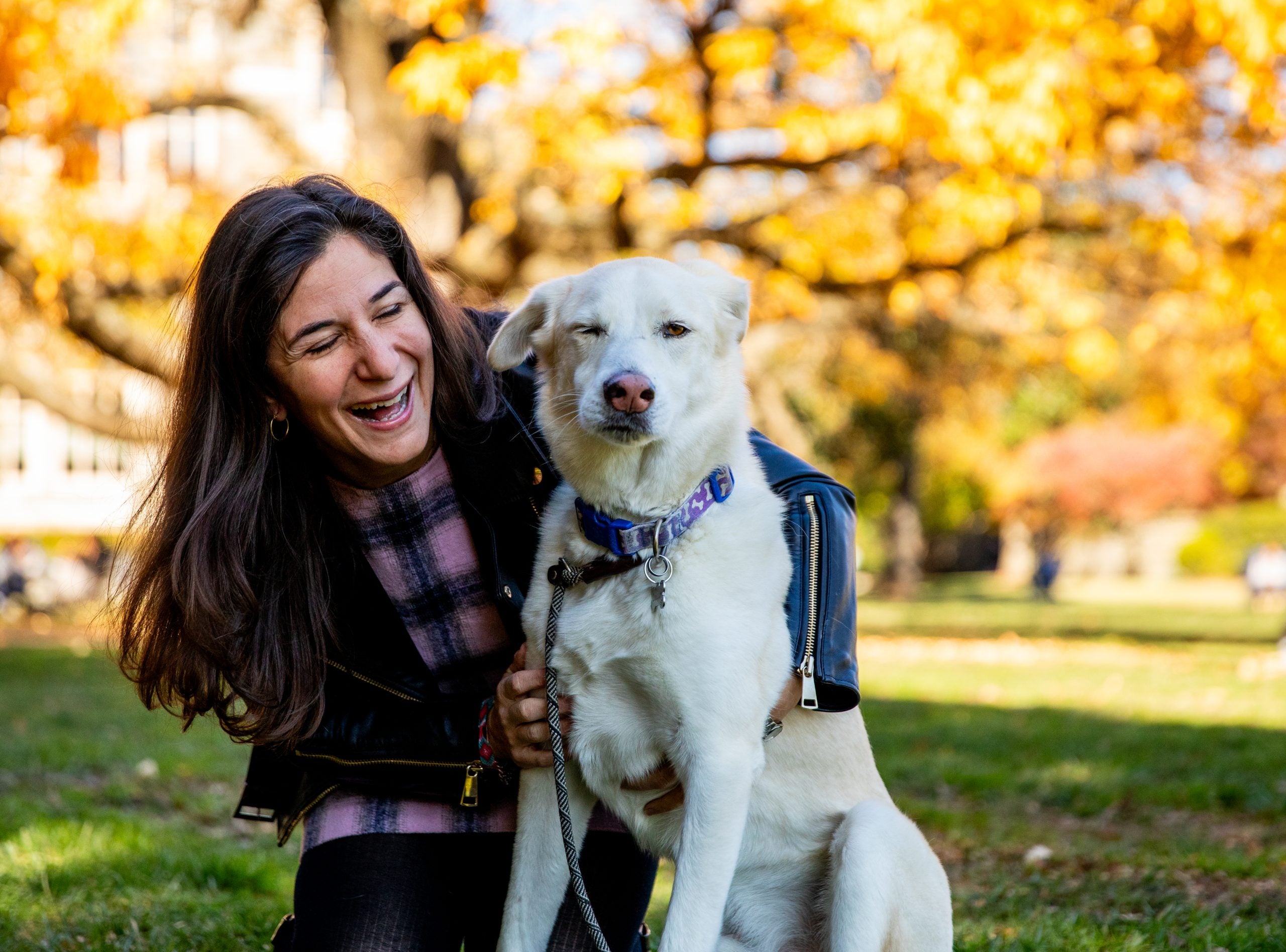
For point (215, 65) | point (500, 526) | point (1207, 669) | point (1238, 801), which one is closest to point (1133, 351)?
point (1207, 669)

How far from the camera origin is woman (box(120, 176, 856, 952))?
238 centimetres

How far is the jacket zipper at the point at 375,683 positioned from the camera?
101 inches

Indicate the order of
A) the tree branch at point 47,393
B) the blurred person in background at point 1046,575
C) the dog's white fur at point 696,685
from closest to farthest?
the dog's white fur at point 696,685
the tree branch at point 47,393
the blurred person in background at point 1046,575

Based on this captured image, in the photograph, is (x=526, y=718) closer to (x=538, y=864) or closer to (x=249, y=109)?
(x=538, y=864)

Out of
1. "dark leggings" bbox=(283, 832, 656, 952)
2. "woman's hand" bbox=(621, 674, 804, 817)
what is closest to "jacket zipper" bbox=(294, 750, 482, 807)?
"dark leggings" bbox=(283, 832, 656, 952)

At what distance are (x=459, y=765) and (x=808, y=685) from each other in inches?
31.6

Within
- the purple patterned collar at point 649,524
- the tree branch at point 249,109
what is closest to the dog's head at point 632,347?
the purple patterned collar at point 649,524

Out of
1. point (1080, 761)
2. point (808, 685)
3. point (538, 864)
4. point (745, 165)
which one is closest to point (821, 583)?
point (808, 685)

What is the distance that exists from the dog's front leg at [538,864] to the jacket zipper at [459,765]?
232mm

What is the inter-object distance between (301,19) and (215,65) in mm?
1351

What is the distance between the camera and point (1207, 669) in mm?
9695

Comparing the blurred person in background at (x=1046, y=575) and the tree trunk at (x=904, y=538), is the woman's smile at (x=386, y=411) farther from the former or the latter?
the blurred person in background at (x=1046, y=575)

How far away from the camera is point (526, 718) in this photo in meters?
2.20

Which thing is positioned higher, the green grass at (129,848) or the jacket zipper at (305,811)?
the jacket zipper at (305,811)
